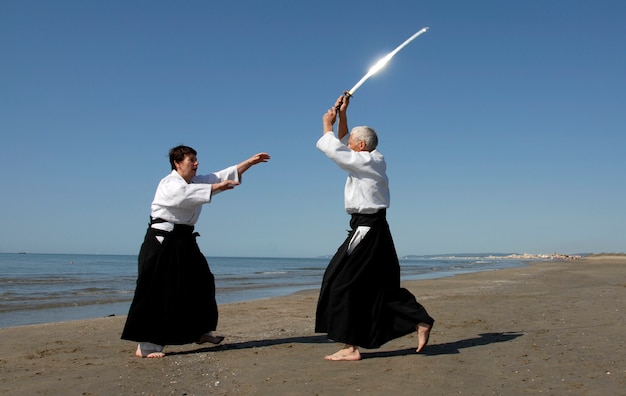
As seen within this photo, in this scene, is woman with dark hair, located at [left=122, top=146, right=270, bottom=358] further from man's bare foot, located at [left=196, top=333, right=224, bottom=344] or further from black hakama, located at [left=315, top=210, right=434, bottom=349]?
black hakama, located at [left=315, top=210, right=434, bottom=349]

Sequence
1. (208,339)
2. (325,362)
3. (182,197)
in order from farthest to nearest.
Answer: (208,339) < (182,197) < (325,362)

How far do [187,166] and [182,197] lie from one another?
40cm

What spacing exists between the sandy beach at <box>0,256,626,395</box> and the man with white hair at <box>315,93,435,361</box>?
0.22 meters

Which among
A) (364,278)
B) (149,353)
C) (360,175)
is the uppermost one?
(360,175)

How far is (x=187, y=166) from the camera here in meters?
4.84

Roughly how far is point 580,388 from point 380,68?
2.69 metres

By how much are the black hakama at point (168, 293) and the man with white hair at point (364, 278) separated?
114cm

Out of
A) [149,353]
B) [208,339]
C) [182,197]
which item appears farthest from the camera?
[208,339]

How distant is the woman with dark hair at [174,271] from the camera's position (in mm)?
4605

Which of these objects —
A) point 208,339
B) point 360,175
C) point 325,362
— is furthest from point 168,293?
point 360,175

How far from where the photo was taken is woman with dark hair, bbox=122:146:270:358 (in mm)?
4605

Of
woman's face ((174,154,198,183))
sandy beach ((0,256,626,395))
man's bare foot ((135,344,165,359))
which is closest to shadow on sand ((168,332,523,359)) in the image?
sandy beach ((0,256,626,395))

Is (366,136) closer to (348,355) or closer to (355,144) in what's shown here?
(355,144)

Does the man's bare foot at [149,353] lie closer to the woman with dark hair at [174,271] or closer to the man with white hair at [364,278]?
the woman with dark hair at [174,271]
